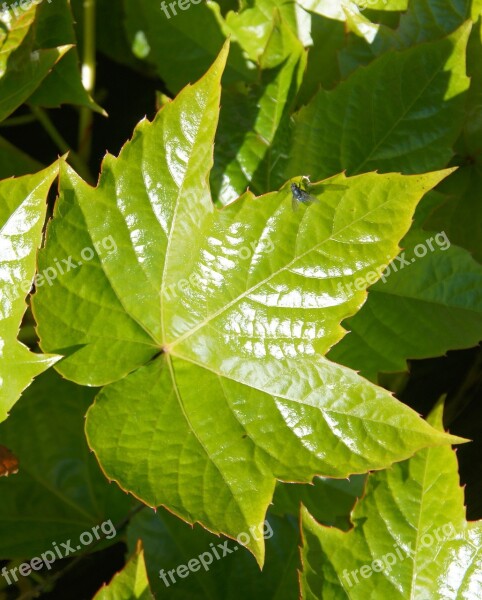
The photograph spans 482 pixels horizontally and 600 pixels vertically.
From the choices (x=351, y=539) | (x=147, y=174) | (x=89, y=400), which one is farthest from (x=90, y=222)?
(x=351, y=539)

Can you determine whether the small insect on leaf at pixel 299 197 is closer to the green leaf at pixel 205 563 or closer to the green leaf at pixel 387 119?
the green leaf at pixel 387 119

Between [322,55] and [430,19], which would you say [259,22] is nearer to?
[322,55]

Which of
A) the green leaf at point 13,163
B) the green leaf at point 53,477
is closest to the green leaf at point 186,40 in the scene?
the green leaf at point 13,163

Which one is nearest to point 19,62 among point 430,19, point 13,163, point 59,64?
point 59,64

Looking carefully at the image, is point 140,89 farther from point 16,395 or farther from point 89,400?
point 16,395

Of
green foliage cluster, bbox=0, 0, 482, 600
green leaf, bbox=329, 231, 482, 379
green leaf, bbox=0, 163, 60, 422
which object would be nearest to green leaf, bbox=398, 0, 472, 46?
green foliage cluster, bbox=0, 0, 482, 600

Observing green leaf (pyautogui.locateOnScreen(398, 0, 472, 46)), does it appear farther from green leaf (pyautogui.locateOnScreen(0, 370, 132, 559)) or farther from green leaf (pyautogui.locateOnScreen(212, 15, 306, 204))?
green leaf (pyautogui.locateOnScreen(0, 370, 132, 559))

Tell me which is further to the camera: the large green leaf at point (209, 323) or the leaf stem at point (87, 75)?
the leaf stem at point (87, 75)
